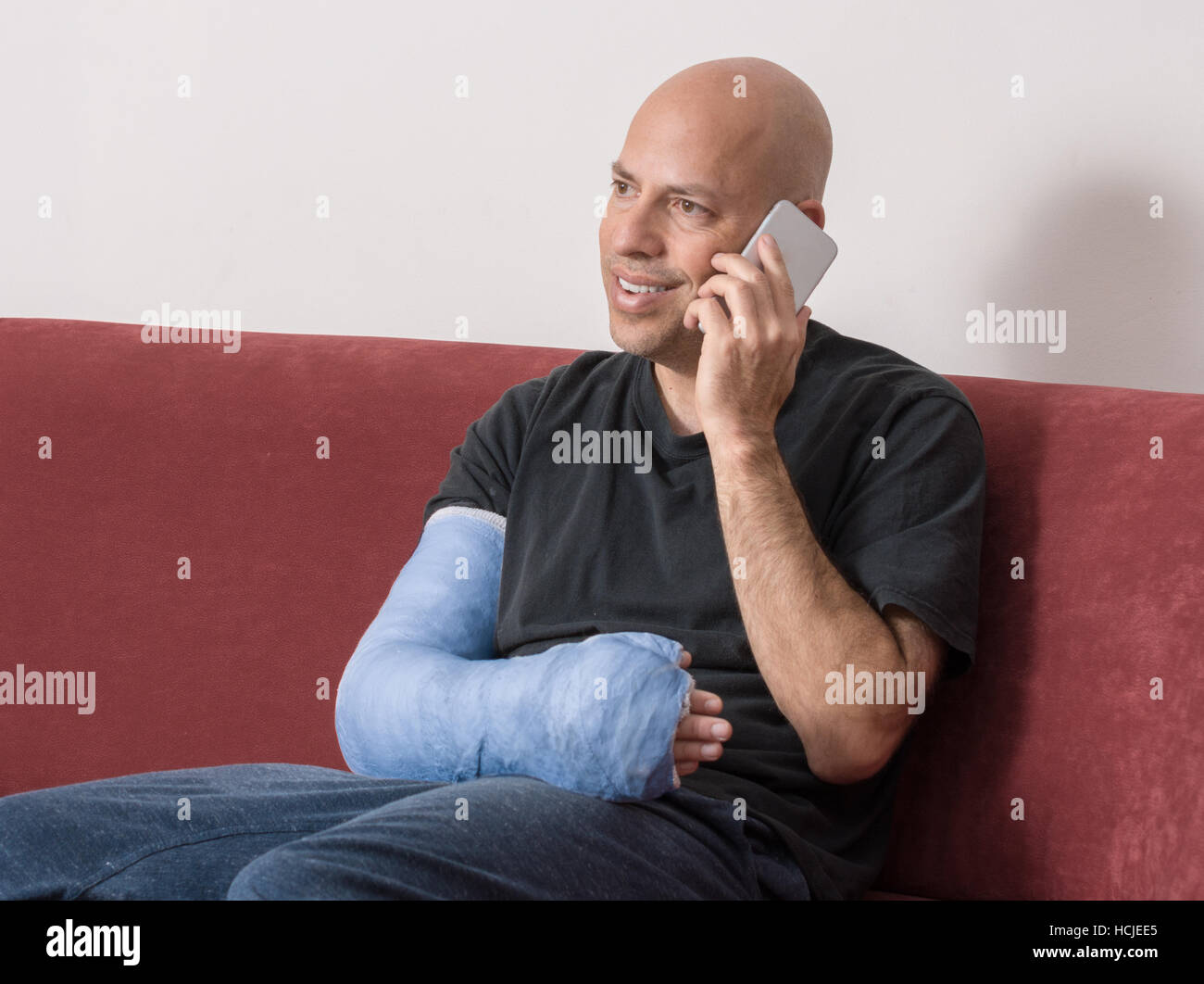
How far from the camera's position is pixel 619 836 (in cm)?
108

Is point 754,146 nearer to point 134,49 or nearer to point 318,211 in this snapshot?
point 318,211

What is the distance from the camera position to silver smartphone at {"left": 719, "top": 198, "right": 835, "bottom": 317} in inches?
53.6

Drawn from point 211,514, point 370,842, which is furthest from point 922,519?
point 211,514

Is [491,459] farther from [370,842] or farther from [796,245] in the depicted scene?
[370,842]

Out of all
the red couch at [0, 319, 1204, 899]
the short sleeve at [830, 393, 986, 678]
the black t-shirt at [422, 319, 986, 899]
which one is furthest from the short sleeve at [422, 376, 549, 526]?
the short sleeve at [830, 393, 986, 678]

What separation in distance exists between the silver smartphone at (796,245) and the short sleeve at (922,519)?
0.56 feet

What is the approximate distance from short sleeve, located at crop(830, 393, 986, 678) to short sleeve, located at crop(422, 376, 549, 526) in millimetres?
383

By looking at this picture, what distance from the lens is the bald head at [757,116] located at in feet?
4.51

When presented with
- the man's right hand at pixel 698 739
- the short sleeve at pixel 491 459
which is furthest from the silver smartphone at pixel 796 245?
the man's right hand at pixel 698 739

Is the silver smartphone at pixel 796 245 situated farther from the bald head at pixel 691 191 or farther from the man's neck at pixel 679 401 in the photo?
the man's neck at pixel 679 401

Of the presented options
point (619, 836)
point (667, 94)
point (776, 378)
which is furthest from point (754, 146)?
point (619, 836)

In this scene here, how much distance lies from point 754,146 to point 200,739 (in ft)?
3.07

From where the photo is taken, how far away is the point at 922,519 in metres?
1.23

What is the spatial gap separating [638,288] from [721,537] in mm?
280
